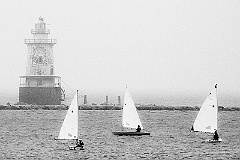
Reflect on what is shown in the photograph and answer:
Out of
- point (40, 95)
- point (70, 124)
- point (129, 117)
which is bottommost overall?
point (70, 124)

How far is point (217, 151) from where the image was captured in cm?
5041

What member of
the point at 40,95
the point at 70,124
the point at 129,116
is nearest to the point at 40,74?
the point at 40,95

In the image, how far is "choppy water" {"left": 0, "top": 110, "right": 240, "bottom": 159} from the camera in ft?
158

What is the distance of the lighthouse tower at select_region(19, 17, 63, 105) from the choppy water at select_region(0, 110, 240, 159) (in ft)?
65.5

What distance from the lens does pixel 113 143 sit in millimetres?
55031

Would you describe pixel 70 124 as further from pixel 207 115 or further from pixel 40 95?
pixel 40 95

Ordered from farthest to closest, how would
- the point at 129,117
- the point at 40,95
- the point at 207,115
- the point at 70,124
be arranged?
the point at 40,95 → the point at 129,117 → the point at 207,115 → the point at 70,124

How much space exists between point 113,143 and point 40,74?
151 feet

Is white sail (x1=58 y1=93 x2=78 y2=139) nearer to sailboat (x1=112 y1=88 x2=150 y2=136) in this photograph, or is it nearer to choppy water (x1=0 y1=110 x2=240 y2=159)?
choppy water (x1=0 y1=110 x2=240 y2=159)

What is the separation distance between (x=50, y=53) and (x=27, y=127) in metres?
31.0

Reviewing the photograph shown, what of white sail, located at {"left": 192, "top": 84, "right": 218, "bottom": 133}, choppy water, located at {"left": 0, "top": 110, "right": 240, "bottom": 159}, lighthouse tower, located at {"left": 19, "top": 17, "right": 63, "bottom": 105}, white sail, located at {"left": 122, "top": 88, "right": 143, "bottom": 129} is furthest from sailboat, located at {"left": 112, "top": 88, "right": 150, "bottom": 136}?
lighthouse tower, located at {"left": 19, "top": 17, "right": 63, "bottom": 105}

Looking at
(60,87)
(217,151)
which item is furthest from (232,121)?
(217,151)

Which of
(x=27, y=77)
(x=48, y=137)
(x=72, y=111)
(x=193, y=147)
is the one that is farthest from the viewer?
(x=27, y=77)

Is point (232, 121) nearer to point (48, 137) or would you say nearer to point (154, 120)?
point (154, 120)
